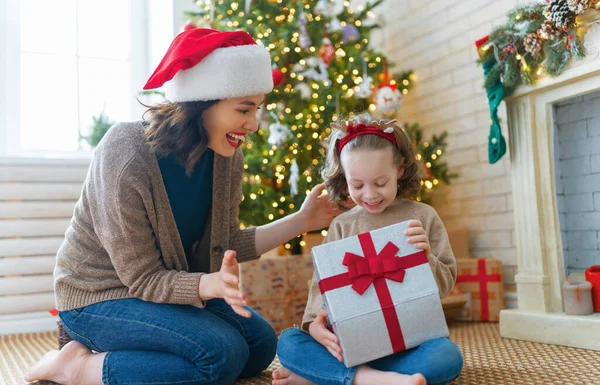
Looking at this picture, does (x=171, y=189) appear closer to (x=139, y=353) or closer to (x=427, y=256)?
(x=139, y=353)

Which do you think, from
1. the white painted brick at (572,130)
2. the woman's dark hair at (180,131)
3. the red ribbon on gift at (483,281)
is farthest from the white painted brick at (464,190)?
the woman's dark hair at (180,131)

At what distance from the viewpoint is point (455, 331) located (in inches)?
91.0

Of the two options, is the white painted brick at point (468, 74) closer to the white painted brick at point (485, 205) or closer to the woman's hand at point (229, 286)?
the white painted brick at point (485, 205)

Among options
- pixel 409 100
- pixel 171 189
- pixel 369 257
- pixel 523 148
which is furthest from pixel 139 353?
pixel 409 100

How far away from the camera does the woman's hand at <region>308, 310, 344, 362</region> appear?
4.28ft

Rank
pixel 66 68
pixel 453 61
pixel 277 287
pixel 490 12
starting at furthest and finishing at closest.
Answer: pixel 66 68, pixel 453 61, pixel 490 12, pixel 277 287

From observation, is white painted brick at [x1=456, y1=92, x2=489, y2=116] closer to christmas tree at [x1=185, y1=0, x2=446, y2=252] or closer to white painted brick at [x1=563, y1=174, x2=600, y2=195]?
christmas tree at [x1=185, y1=0, x2=446, y2=252]

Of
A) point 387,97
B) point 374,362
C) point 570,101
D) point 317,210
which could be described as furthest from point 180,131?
point 387,97

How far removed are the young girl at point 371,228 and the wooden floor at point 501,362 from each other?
225 mm

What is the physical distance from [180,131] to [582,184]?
1329 mm

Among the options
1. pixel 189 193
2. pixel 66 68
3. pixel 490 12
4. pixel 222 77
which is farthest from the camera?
pixel 66 68

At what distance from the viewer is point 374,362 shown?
1.38 m

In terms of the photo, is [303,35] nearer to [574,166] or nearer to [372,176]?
[574,166]

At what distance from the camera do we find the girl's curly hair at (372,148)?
4.80 feet
